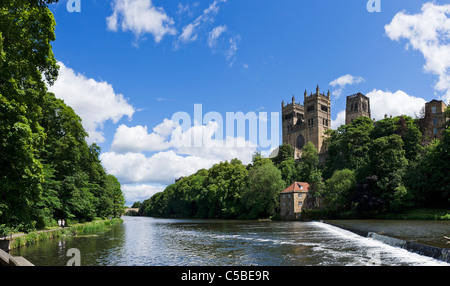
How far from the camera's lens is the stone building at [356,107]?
14388 cm

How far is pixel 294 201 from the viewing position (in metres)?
67.6

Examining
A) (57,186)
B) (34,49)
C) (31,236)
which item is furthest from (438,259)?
(57,186)

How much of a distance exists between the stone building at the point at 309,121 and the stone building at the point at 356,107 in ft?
27.6

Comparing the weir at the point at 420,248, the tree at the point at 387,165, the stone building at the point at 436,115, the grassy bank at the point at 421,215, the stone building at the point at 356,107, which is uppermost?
the stone building at the point at 356,107

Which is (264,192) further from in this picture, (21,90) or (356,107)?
(356,107)

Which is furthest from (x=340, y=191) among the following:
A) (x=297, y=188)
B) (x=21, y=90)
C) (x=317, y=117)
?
(x=317, y=117)

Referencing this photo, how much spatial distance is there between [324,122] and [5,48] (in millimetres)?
138457

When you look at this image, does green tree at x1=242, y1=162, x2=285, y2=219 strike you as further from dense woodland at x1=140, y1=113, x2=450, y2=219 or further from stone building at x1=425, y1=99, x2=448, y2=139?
stone building at x1=425, y1=99, x2=448, y2=139

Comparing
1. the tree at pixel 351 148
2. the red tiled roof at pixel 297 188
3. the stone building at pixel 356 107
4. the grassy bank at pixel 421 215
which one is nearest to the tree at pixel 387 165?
the grassy bank at pixel 421 215

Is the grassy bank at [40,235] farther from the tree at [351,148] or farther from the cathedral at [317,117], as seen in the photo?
the cathedral at [317,117]

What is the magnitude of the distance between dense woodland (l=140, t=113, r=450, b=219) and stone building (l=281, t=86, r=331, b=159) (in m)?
37.4

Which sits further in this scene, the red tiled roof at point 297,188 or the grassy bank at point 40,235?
the red tiled roof at point 297,188

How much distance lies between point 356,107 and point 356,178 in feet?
304
